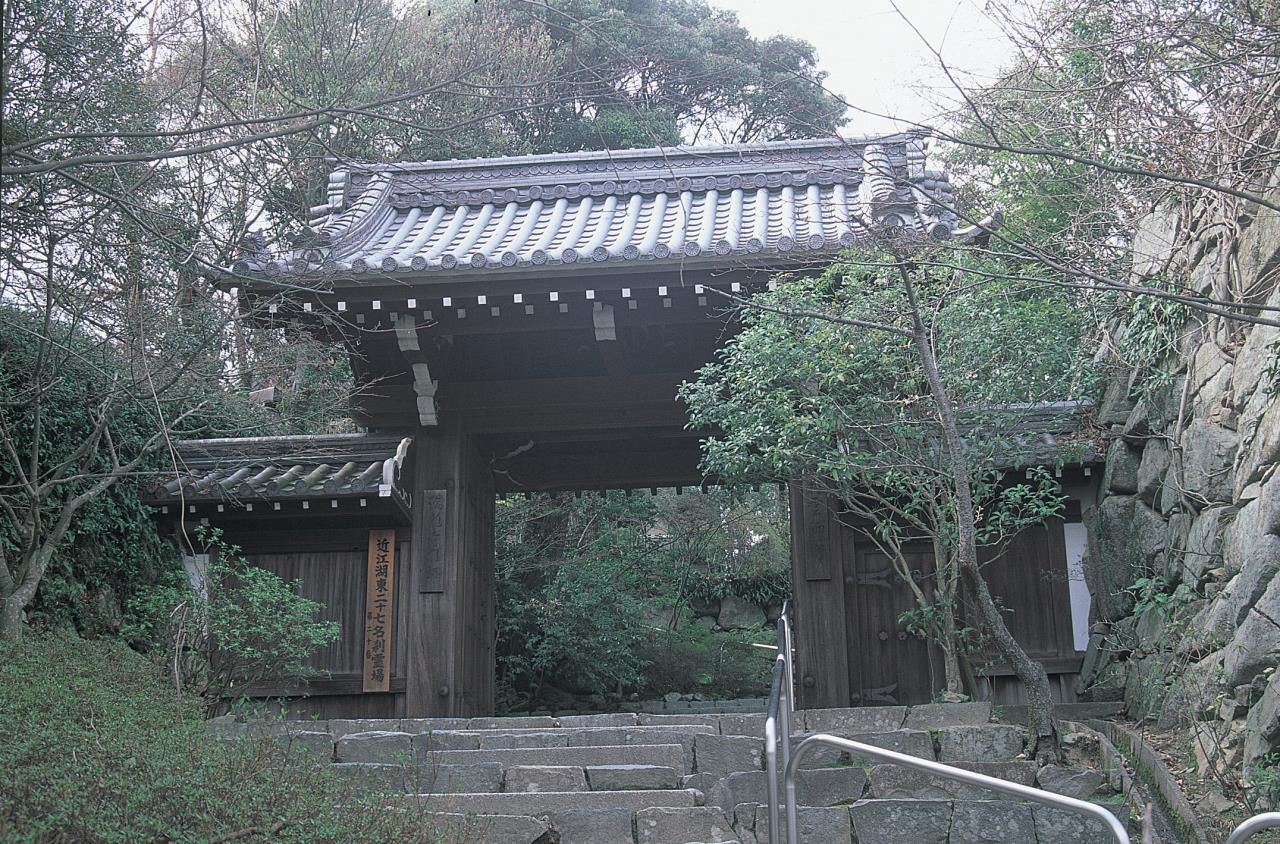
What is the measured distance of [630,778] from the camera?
579cm

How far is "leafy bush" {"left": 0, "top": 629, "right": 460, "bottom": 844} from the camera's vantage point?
4031mm

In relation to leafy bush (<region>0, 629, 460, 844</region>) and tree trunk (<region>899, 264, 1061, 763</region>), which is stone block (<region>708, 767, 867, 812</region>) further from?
leafy bush (<region>0, 629, 460, 844</region>)

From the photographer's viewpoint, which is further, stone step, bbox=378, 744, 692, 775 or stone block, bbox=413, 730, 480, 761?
stone block, bbox=413, 730, 480, 761

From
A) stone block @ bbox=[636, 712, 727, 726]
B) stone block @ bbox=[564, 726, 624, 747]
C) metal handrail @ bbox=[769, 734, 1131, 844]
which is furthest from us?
stone block @ bbox=[636, 712, 727, 726]

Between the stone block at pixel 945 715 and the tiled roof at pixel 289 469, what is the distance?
4.04m

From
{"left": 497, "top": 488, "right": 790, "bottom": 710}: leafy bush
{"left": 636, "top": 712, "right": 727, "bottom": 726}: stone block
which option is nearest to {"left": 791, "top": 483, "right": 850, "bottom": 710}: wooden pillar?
{"left": 636, "top": 712, "right": 727, "bottom": 726}: stone block

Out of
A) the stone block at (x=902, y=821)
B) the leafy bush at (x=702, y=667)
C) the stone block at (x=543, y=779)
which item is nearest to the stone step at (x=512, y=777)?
the stone block at (x=543, y=779)

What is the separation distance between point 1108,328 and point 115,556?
7766mm

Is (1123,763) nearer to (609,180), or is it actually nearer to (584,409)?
(584,409)

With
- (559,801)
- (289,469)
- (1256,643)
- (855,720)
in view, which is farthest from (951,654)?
(289,469)

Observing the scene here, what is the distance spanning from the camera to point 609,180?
416 inches

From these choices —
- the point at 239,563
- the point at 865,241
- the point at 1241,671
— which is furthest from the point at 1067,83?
the point at 239,563

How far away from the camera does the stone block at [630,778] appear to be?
5781 mm

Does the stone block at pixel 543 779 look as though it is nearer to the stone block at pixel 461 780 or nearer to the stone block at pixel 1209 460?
the stone block at pixel 461 780
